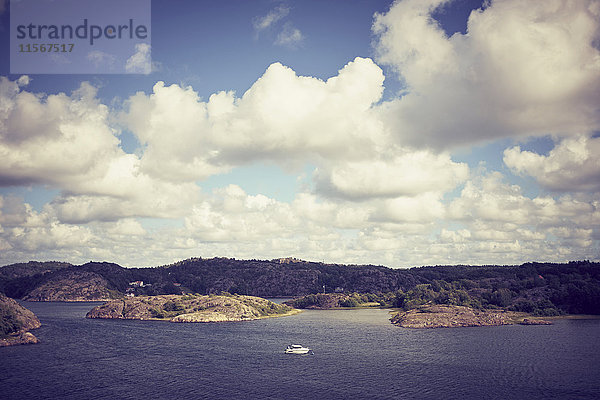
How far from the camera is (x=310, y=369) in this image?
436ft

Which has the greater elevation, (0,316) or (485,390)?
(0,316)

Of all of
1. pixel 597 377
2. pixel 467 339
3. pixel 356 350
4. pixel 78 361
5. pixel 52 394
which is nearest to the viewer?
pixel 52 394

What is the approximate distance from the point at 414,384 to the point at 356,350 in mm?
55461

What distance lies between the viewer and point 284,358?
152 meters

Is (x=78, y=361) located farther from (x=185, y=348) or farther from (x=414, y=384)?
(x=414, y=384)

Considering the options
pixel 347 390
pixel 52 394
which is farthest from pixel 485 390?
pixel 52 394

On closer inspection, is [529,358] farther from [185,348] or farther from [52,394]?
[52,394]

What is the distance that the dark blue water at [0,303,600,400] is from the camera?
352 ft

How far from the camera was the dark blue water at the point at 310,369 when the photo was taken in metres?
107

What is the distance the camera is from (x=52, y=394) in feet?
349

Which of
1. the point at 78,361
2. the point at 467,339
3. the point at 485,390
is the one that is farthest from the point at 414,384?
the point at 78,361

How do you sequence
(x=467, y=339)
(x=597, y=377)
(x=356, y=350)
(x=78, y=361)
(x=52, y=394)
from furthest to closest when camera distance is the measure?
(x=467, y=339) < (x=356, y=350) < (x=78, y=361) < (x=597, y=377) < (x=52, y=394)

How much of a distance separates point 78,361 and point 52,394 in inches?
1755

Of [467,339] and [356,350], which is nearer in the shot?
[356,350]
